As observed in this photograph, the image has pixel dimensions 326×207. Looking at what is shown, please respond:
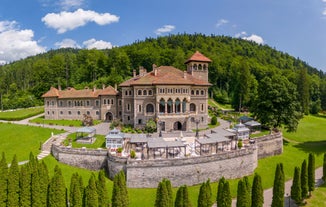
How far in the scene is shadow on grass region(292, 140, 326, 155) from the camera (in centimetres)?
4241

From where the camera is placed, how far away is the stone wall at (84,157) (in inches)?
1209

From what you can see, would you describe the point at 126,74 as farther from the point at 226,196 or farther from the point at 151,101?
the point at 226,196

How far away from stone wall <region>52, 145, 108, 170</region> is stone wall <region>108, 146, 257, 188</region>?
1740 millimetres

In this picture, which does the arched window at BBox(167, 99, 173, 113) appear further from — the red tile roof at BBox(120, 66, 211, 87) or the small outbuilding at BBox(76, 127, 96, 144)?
the small outbuilding at BBox(76, 127, 96, 144)

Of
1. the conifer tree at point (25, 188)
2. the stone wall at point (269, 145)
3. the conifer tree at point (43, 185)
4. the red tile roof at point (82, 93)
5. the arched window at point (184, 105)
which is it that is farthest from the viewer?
the red tile roof at point (82, 93)

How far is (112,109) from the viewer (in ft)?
177

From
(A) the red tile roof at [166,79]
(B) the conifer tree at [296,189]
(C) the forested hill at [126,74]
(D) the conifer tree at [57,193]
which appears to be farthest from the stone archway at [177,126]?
(C) the forested hill at [126,74]

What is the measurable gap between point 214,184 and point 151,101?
21.9m

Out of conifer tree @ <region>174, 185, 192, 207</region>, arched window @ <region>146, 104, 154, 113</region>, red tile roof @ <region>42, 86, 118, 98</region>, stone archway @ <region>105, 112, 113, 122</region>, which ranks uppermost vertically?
red tile roof @ <region>42, 86, 118, 98</region>

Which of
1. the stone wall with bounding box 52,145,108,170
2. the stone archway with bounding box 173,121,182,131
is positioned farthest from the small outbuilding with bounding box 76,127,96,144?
the stone archway with bounding box 173,121,182,131

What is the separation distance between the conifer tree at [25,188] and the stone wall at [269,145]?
30.5m

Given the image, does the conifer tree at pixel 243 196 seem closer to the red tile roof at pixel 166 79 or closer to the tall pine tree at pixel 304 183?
the tall pine tree at pixel 304 183

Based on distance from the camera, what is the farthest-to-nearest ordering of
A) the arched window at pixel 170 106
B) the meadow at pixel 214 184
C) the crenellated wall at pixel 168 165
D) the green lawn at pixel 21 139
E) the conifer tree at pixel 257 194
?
the arched window at pixel 170 106 → the green lawn at pixel 21 139 → the crenellated wall at pixel 168 165 → the meadow at pixel 214 184 → the conifer tree at pixel 257 194

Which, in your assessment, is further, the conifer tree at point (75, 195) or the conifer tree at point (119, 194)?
the conifer tree at point (75, 195)
